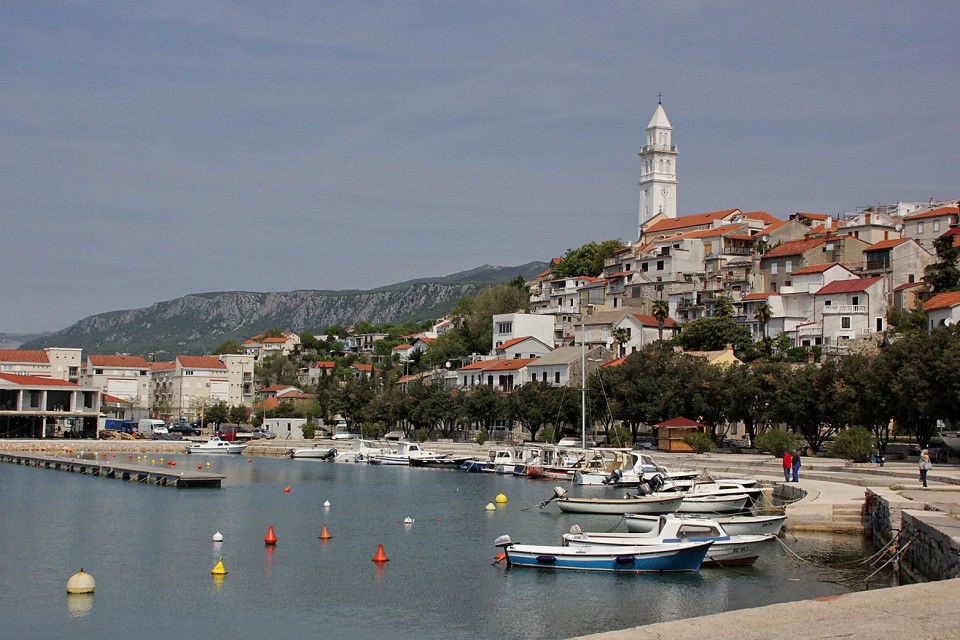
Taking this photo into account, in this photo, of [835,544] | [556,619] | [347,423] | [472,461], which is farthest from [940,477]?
[347,423]

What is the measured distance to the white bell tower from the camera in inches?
5773

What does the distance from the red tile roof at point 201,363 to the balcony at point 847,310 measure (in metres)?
101

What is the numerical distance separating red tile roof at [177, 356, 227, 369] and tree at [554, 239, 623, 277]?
57498 mm

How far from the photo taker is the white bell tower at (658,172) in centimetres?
14662

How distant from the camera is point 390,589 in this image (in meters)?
28.4

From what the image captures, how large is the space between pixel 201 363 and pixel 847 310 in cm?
10399

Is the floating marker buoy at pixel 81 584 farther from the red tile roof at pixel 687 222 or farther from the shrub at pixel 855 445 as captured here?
the red tile roof at pixel 687 222

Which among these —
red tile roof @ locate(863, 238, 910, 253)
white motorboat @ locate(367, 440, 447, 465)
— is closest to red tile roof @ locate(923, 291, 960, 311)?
red tile roof @ locate(863, 238, 910, 253)

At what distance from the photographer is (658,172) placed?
482 feet

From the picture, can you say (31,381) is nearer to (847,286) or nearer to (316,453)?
(316,453)

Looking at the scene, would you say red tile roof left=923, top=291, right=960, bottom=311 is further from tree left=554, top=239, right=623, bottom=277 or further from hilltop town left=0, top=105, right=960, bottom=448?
tree left=554, top=239, right=623, bottom=277

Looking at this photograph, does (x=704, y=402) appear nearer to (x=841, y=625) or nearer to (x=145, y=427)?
(x=841, y=625)

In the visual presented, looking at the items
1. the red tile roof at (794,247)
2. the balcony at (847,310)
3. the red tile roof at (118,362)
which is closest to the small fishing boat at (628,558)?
the balcony at (847,310)

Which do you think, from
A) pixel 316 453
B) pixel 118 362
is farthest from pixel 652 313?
pixel 118 362
